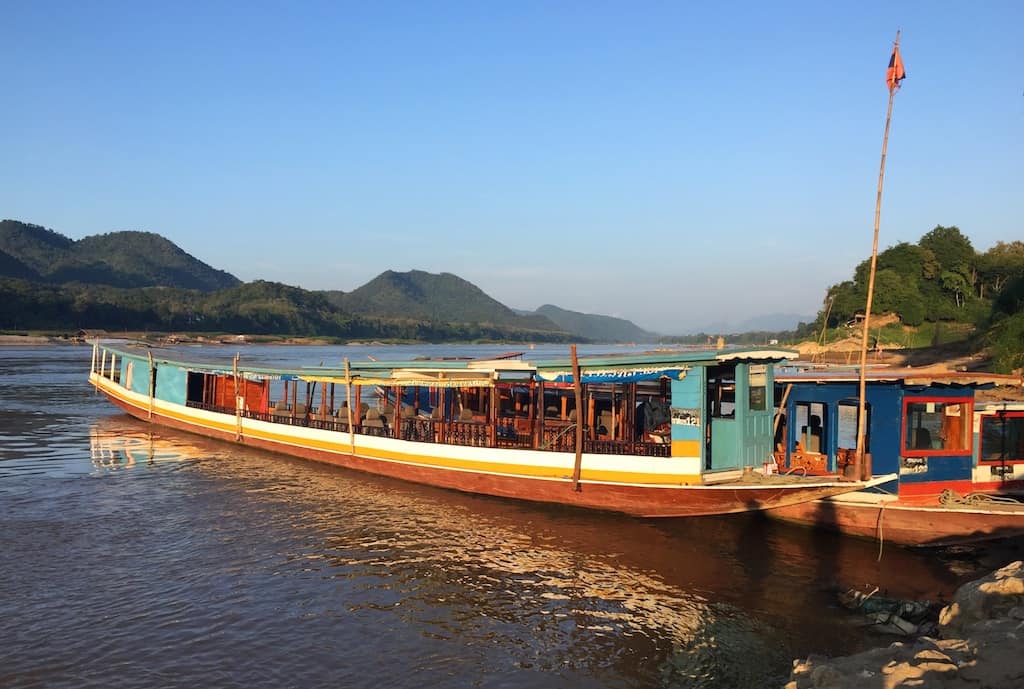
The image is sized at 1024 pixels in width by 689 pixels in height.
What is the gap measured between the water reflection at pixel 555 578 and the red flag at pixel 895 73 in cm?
950

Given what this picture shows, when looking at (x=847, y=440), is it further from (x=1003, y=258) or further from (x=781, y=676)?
(x=1003, y=258)

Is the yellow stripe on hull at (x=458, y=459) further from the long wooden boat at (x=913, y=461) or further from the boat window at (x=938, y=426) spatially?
the boat window at (x=938, y=426)

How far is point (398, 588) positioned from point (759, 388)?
8.51 m

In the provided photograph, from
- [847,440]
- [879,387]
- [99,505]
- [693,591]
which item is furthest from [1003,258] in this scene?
[99,505]

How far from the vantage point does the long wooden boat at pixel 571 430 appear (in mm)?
14523

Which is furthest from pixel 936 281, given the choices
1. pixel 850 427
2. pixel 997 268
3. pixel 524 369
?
pixel 524 369

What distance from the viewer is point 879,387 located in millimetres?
15008

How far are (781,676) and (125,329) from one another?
400ft

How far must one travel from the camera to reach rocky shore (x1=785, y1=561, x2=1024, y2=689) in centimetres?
646

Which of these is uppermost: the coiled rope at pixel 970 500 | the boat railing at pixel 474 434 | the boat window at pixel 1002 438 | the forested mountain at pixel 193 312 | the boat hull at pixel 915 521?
the forested mountain at pixel 193 312

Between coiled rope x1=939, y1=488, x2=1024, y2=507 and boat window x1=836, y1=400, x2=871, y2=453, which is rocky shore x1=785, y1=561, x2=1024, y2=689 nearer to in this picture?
coiled rope x1=939, y1=488, x2=1024, y2=507

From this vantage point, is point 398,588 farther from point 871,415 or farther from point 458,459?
point 871,415

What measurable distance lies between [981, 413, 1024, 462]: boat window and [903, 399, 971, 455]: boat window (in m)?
0.83

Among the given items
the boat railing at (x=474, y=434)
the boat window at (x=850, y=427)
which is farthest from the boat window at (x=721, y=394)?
the boat window at (x=850, y=427)
